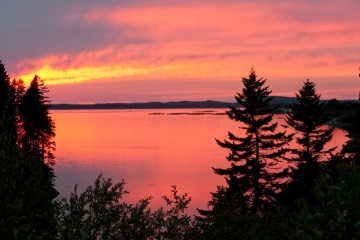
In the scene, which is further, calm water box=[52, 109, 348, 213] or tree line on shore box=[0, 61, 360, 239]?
calm water box=[52, 109, 348, 213]

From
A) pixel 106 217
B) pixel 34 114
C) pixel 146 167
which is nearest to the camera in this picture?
pixel 106 217

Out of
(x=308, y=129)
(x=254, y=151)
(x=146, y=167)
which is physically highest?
(x=308, y=129)

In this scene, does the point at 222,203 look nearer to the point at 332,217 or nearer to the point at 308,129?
the point at 332,217

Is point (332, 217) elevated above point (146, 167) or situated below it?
above

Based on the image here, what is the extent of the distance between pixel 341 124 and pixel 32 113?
495 feet

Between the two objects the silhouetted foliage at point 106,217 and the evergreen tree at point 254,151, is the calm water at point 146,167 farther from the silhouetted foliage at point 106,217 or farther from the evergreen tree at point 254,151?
the silhouetted foliage at point 106,217

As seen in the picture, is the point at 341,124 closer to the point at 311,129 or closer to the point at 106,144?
the point at 106,144

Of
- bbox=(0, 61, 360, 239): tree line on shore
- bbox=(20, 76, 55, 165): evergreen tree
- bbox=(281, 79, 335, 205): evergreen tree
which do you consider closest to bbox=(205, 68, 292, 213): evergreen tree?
bbox=(0, 61, 360, 239): tree line on shore

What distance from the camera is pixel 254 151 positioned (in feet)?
140

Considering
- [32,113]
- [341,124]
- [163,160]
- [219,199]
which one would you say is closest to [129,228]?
[219,199]

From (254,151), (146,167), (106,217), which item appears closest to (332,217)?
(106,217)

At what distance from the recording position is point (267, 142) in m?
42.5

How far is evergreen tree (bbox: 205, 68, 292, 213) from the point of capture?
136ft

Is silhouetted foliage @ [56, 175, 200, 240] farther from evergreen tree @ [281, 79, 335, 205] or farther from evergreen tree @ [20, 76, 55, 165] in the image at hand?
evergreen tree @ [20, 76, 55, 165]
